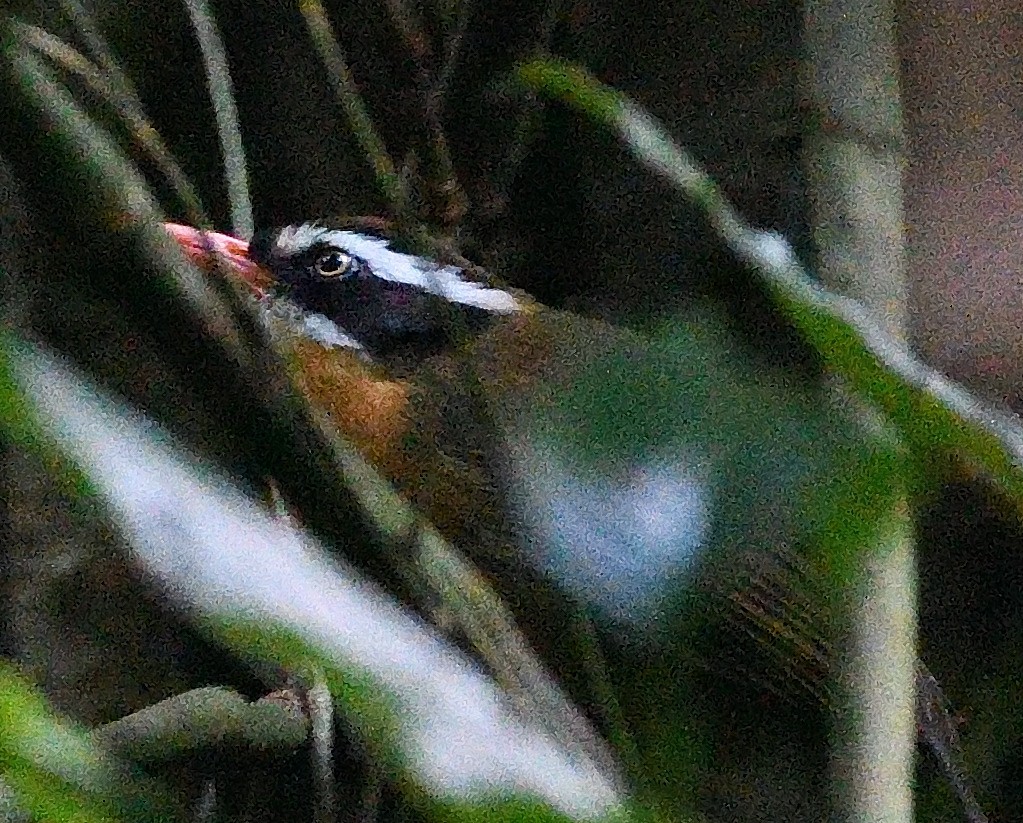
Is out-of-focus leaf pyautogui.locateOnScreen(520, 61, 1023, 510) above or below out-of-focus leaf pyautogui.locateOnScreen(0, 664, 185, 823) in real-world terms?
above

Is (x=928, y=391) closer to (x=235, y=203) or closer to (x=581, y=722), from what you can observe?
(x=581, y=722)

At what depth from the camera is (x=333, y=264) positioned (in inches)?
66.4

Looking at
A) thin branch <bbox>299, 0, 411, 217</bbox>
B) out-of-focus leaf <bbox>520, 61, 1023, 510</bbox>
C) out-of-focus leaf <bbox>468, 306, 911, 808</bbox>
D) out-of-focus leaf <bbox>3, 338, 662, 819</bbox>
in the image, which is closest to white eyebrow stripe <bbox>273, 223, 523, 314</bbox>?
thin branch <bbox>299, 0, 411, 217</bbox>

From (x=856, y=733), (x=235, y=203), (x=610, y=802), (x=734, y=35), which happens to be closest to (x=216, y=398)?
(x=610, y=802)

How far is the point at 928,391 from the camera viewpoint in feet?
1.22

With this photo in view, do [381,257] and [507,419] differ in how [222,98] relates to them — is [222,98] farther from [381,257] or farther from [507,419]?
[507,419]

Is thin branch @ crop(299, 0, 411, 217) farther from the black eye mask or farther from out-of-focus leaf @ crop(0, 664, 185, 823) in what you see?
out-of-focus leaf @ crop(0, 664, 185, 823)

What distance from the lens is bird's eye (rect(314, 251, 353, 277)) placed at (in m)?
1.68

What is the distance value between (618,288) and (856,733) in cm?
108

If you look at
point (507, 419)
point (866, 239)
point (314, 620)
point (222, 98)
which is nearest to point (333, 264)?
point (222, 98)

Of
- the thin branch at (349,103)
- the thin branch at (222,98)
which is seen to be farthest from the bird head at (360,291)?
the thin branch at (349,103)

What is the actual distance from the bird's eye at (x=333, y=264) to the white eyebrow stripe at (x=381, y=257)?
0.01 metres

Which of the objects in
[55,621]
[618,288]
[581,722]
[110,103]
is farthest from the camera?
[618,288]

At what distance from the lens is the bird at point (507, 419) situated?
640 mm
